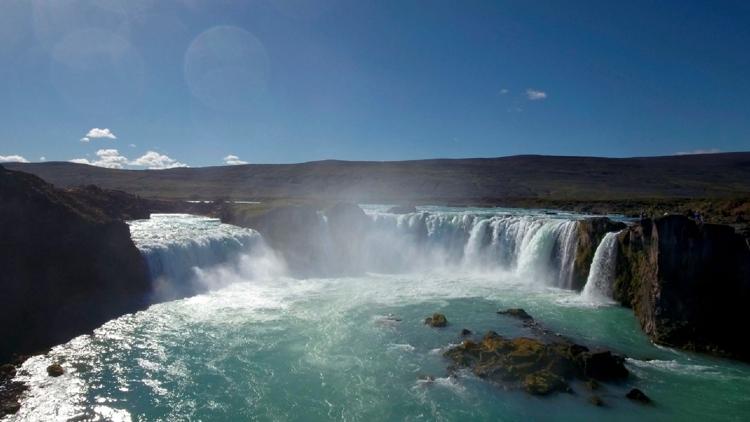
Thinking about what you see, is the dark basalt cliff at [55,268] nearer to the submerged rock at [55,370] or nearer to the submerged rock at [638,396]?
the submerged rock at [55,370]

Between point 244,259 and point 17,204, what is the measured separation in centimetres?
1538

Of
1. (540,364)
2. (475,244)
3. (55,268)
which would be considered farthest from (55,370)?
(475,244)

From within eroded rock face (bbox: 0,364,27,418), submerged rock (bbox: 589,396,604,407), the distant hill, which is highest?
the distant hill

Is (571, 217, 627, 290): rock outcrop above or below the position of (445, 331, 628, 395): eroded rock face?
above

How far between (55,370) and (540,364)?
689 inches

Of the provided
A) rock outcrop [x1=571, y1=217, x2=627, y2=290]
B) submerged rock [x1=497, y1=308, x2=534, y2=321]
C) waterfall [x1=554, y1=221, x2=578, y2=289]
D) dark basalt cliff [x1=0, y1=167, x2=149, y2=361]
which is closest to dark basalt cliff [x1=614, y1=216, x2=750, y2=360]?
submerged rock [x1=497, y1=308, x2=534, y2=321]

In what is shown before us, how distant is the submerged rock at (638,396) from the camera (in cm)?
1494

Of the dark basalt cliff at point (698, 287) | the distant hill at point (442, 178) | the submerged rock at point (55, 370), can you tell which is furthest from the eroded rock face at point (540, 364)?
the distant hill at point (442, 178)

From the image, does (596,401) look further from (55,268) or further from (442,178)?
(442,178)

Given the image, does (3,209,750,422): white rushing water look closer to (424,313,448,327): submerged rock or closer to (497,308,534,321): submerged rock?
(424,313,448,327): submerged rock

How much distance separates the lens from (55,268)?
23.5m

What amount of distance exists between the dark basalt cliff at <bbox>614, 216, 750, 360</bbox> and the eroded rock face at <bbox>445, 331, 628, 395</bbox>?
486cm

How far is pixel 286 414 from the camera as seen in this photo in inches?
569

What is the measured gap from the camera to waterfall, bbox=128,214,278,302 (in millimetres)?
29172
